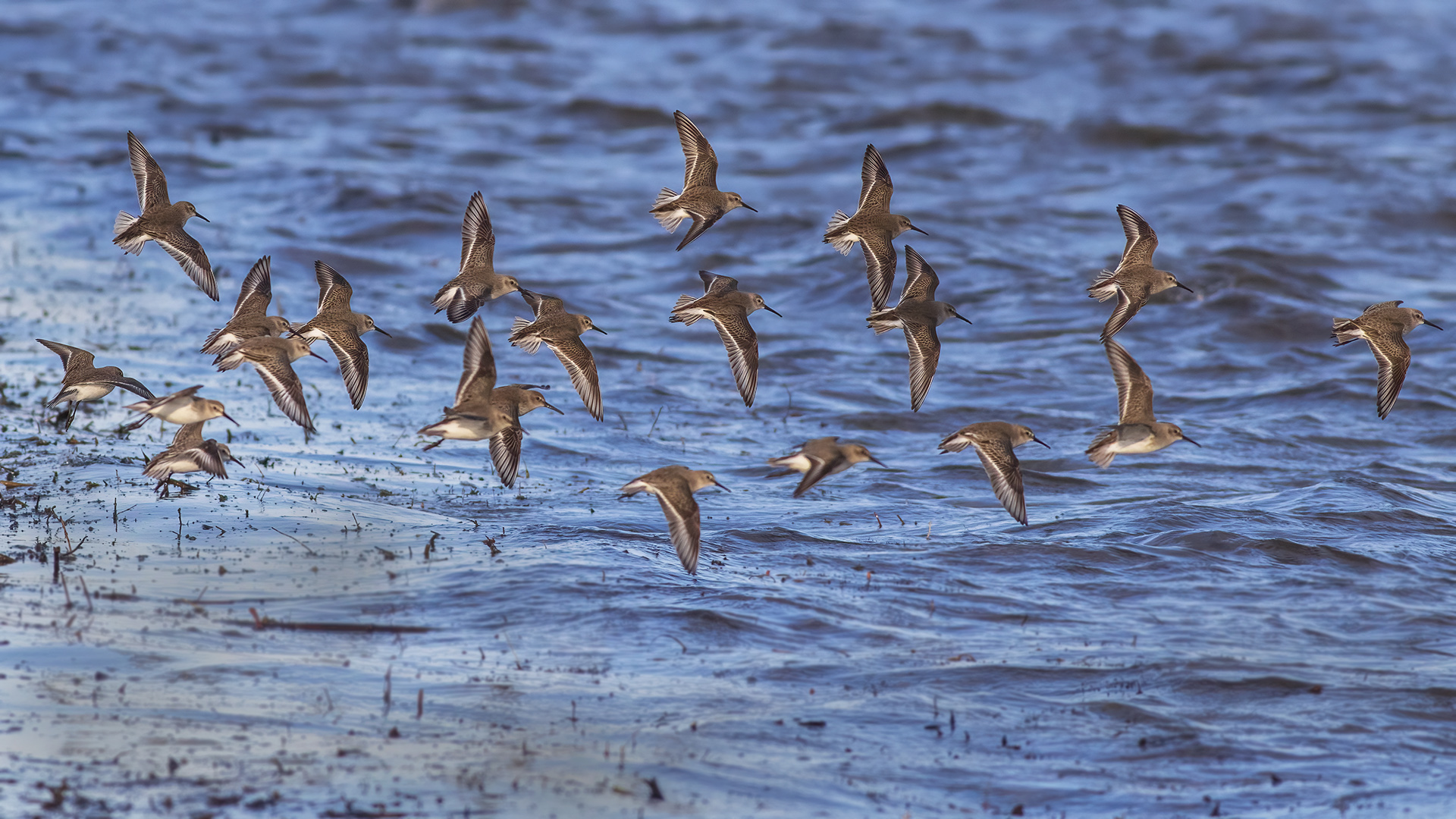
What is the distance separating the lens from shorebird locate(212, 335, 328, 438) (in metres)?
8.52

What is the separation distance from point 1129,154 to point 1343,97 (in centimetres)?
592

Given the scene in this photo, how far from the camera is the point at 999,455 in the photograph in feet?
28.7

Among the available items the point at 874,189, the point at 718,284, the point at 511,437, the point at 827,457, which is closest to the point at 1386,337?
the point at 874,189

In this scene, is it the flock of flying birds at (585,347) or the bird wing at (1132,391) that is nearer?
the flock of flying birds at (585,347)

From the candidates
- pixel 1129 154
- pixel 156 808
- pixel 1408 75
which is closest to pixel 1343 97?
pixel 1408 75

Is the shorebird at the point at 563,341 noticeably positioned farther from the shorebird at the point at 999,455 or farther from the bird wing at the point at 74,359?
the bird wing at the point at 74,359

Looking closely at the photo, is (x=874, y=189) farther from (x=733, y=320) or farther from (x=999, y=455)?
(x=999, y=455)

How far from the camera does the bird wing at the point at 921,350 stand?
9.56 m

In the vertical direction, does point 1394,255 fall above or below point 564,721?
above

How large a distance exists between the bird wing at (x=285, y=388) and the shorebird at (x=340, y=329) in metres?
0.44

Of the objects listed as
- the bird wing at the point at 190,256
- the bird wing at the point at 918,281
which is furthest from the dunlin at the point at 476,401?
the bird wing at the point at 918,281

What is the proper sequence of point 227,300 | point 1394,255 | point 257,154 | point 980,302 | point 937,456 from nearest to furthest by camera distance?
point 937,456 < point 227,300 < point 980,302 < point 1394,255 < point 257,154

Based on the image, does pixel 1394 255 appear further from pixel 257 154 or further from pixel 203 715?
pixel 203 715

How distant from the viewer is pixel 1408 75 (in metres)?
30.6
